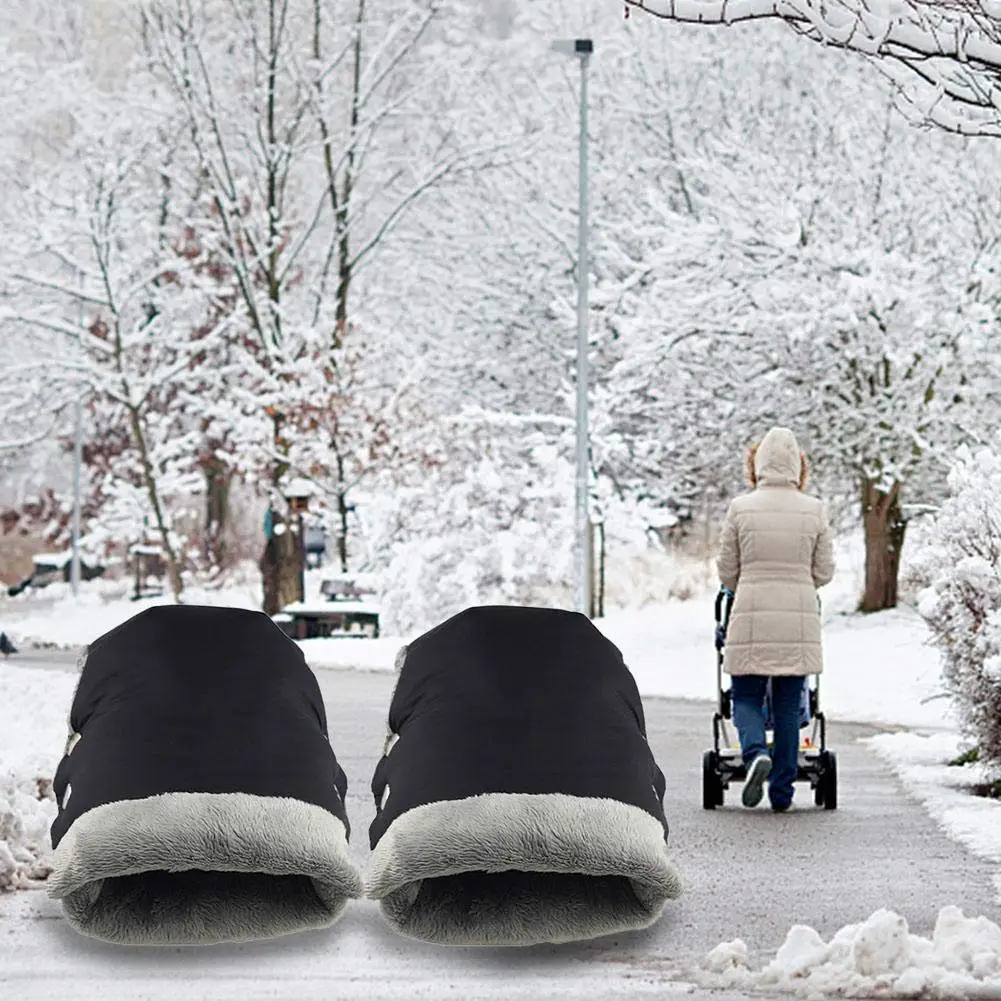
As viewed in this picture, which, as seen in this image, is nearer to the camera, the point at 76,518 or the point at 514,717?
the point at 514,717

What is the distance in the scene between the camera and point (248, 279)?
1254 inches

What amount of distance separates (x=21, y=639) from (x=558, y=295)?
953 centimetres

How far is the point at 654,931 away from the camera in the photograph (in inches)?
263

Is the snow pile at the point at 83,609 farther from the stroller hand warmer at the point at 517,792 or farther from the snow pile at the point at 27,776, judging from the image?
the stroller hand warmer at the point at 517,792

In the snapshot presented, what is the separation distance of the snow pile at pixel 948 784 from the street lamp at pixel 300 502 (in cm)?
1848

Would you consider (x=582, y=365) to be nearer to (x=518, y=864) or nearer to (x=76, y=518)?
(x=518, y=864)

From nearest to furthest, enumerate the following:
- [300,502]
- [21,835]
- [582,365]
A: 1. [21,835]
2. [582,365]
3. [300,502]

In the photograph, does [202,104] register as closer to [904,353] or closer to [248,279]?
[248,279]

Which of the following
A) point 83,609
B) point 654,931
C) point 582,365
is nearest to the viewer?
point 654,931

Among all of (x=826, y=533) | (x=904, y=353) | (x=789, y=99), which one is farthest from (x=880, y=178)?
(x=826, y=533)

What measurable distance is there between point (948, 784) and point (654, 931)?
4.84 m

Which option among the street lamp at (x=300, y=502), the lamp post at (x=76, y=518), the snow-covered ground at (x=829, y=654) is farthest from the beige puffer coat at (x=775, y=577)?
the lamp post at (x=76, y=518)

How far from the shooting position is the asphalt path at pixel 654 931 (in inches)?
232

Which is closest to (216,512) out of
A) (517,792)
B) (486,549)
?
(486,549)
